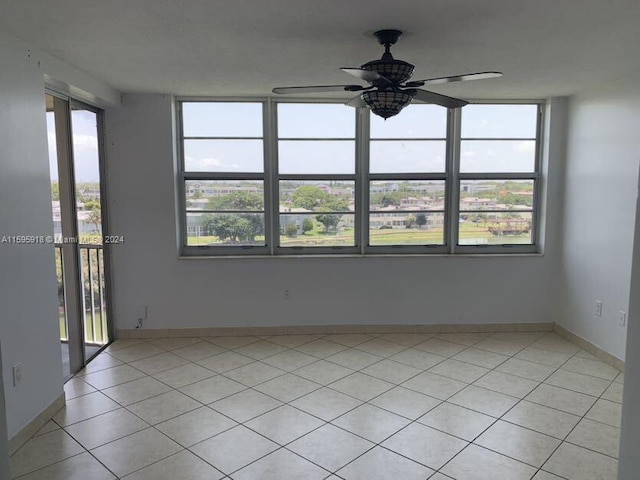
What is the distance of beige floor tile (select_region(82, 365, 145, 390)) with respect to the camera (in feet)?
12.0

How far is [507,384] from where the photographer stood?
363 centimetres

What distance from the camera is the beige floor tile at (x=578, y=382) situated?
3.52m

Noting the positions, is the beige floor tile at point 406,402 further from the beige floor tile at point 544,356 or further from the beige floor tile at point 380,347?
the beige floor tile at point 544,356

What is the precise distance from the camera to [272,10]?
2.33m

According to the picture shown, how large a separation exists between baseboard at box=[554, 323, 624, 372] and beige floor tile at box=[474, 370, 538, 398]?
84 centimetres

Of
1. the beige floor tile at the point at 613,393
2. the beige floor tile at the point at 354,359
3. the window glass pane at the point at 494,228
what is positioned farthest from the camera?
the window glass pane at the point at 494,228

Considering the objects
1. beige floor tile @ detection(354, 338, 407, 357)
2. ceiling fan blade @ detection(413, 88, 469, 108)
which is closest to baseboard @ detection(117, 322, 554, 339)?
beige floor tile @ detection(354, 338, 407, 357)

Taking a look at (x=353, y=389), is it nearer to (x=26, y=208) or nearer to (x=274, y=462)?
(x=274, y=462)

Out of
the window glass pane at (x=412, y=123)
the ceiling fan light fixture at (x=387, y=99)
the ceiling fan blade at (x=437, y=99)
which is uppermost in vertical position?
the window glass pane at (x=412, y=123)

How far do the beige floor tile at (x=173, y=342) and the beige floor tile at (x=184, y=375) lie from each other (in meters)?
0.55

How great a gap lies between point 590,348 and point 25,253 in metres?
4.58

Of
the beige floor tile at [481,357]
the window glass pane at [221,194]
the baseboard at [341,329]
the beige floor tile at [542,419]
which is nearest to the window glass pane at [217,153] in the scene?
the window glass pane at [221,194]

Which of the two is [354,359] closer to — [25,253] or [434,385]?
[434,385]

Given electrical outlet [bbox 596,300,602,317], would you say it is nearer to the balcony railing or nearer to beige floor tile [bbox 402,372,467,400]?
beige floor tile [bbox 402,372,467,400]
